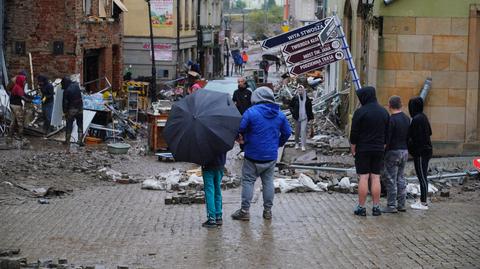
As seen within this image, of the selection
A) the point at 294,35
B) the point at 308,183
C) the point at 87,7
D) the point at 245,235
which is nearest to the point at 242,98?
the point at 294,35

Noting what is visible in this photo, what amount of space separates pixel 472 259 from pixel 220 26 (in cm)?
6266

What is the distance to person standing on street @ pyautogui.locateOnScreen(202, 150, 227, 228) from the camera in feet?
36.0

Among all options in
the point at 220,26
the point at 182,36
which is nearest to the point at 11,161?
the point at 182,36

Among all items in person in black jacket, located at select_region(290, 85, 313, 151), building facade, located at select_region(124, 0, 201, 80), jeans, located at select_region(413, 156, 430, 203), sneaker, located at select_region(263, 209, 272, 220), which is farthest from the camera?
building facade, located at select_region(124, 0, 201, 80)

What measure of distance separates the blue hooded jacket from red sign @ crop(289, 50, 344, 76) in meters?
6.61

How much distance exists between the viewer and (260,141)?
1127 cm

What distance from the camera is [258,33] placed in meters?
139

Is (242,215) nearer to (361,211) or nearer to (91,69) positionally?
(361,211)

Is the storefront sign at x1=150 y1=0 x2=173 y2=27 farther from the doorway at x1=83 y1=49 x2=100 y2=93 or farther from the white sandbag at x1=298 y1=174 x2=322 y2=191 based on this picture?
the white sandbag at x1=298 y1=174 x2=322 y2=191

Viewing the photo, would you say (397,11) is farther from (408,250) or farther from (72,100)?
(408,250)

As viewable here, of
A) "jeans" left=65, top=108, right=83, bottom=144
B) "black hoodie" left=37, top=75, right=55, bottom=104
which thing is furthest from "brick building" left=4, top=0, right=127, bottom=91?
"jeans" left=65, top=108, right=83, bottom=144

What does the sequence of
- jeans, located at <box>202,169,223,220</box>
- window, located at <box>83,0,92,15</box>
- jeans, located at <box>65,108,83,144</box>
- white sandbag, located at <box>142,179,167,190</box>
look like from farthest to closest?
window, located at <box>83,0,92,15</box>
jeans, located at <box>65,108,83,144</box>
white sandbag, located at <box>142,179,167,190</box>
jeans, located at <box>202,169,223,220</box>

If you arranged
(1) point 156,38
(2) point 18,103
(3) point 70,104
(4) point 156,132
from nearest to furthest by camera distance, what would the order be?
1. (4) point 156,132
2. (3) point 70,104
3. (2) point 18,103
4. (1) point 156,38

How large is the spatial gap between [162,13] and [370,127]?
3769cm
